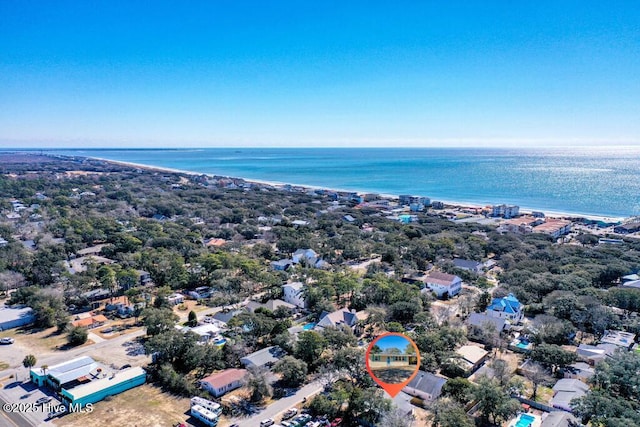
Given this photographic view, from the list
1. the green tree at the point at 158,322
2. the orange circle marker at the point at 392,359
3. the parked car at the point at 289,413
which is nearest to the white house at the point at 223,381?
the parked car at the point at 289,413

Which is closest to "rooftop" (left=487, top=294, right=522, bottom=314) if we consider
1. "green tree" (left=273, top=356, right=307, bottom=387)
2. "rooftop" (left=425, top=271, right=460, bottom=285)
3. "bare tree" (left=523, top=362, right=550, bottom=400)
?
"rooftop" (left=425, top=271, right=460, bottom=285)

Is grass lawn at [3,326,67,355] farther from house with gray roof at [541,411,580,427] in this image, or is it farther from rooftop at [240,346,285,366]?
house with gray roof at [541,411,580,427]

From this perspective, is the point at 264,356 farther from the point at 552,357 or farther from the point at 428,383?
the point at 552,357

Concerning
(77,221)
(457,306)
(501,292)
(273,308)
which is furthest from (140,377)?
(77,221)

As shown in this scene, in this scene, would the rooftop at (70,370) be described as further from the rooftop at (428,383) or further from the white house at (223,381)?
the rooftop at (428,383)

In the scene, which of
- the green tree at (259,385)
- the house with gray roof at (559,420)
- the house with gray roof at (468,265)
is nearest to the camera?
the house with gray roof at (559,420)

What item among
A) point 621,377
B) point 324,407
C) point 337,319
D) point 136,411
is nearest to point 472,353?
point 621,377
